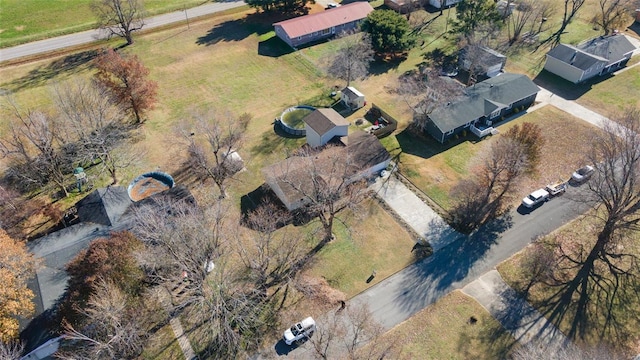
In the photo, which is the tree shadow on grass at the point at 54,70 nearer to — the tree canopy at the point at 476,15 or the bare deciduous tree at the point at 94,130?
the bare deciduous tree at the point at 94,130

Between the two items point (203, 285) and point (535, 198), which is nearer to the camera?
point (203, 285)

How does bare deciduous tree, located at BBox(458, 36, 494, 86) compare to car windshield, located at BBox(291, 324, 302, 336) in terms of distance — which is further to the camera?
bare deciduous tree, located at BBox(458, 36, 494, 86)

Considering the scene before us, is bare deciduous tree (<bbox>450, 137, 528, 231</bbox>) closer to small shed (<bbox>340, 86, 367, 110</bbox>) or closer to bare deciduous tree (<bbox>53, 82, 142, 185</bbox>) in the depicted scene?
small shed (<bbox>340, 86, 367, 110</bbox>)

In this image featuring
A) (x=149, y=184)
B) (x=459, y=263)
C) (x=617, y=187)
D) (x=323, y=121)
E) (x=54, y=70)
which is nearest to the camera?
(x=617, y=187)

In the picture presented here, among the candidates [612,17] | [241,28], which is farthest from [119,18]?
[612,17]

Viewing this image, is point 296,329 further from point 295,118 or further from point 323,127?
point 295,118

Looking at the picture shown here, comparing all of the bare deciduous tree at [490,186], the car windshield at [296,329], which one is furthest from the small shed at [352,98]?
the car windshield at [296,329]

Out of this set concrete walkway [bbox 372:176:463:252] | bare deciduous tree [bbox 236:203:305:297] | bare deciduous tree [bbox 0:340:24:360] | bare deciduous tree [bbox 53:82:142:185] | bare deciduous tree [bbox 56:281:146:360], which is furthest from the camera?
bare deciduous tree [bbox 53:82:142:185]

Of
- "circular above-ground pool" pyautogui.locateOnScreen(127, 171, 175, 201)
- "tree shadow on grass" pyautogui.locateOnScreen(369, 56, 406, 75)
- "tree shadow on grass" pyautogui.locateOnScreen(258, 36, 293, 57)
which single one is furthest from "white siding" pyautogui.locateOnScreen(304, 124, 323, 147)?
"tree shadow on grass" pyautogui.locateOnScreen(258, 36, 293, 57)
